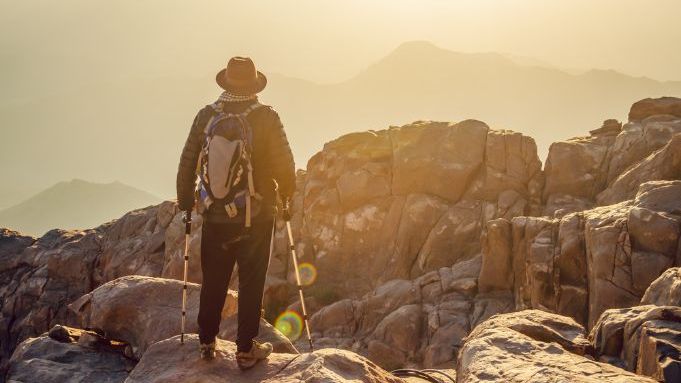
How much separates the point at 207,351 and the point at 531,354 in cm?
585

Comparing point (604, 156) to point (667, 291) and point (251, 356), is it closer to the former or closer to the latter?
point (667, 291)

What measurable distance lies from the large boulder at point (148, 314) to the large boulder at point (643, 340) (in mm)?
7442

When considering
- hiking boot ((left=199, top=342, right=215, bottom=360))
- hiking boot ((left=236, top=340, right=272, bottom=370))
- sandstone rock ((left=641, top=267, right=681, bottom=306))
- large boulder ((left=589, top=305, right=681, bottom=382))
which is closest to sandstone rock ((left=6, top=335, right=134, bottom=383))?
hiking boot ((left=199, top=342, right=215, bottom=360))

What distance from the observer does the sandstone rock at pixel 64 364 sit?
39.2 feet

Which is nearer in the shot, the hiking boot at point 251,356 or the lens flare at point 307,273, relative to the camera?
the hiking boot at point 251,356

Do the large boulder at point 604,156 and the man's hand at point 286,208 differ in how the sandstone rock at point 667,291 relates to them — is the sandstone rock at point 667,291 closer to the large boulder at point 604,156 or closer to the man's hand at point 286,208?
the man's hand at point 286,208

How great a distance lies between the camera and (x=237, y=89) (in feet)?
30.6

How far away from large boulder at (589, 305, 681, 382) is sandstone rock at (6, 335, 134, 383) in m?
11.0

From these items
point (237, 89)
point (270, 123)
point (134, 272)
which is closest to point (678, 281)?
point (270, 123)

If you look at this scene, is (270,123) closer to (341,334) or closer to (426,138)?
(341,334)

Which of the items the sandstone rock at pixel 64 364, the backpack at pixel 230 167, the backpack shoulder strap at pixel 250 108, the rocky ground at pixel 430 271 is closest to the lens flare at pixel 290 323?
the rocky ground at pixel 430 271

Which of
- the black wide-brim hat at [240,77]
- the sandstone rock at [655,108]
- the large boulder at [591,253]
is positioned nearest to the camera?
the black wide-brim hat at [240,77]

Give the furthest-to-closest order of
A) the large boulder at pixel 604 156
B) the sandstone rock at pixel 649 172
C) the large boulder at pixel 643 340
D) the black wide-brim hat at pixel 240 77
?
1. the large boulder at pixel 604 156
2. the sandstone rock at pixel 649 172
3. the black wide-brim hat at pixel 240 77
4. the large boulder at pixel 643 340

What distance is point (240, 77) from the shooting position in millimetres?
9289
